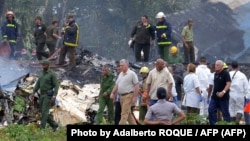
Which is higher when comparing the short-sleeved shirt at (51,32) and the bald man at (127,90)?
the short-sleeved shirt at (51,32)

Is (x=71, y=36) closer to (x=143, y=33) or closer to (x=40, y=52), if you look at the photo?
(x=40, y=52)

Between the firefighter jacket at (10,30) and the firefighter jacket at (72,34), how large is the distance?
2427 millimetres

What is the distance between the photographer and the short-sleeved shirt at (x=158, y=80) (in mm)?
16766

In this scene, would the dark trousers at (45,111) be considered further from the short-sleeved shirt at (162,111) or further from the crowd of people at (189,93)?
the short-sleeved shirt at (162,111)

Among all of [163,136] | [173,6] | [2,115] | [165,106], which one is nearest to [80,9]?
[173,6]

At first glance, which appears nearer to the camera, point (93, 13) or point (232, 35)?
point (232, 35)

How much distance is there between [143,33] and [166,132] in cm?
1245

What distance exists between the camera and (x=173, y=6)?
1390 inches

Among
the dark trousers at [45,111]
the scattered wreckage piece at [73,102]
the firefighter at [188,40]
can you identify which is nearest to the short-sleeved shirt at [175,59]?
the firefighter at [188,40]

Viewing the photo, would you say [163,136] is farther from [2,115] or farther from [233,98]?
[2,115]

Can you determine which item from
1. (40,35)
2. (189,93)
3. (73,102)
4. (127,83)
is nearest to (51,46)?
(40,35)

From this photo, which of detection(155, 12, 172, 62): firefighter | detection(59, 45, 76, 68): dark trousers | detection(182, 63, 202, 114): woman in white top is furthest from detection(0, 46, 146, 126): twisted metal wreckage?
detection(182, 63, 202, 114): woman in white top

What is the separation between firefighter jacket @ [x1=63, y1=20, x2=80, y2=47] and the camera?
22312mm

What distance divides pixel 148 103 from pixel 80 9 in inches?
744
